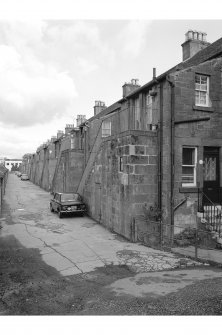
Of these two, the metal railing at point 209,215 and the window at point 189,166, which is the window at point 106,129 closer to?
the window at point 189,166

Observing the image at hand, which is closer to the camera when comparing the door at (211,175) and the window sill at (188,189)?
the window sill at (188,189)

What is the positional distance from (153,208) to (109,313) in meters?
7.50

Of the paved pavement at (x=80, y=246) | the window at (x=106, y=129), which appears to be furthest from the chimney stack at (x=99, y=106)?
the paved pavement at (x=80, y=246)

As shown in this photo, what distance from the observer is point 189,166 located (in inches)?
527

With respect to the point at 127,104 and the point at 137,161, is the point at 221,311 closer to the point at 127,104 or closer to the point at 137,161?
the point at 137,161

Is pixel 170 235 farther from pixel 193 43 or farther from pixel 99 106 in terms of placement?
pixel 99 106

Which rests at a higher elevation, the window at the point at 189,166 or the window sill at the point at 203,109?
the window sill at the point at 203,109

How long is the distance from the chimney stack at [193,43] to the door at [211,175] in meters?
8.07

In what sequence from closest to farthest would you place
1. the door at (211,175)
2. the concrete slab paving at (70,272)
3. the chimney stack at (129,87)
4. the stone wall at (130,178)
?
the concrete slab paving at (70,272) → the stone wall at (130,178) → the door at (211,175) → the chimney stack at (129,87)

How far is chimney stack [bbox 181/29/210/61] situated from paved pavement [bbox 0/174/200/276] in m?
12.8

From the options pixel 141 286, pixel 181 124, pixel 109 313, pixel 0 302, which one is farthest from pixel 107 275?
pixel 181 124

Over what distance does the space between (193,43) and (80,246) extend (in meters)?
15.0

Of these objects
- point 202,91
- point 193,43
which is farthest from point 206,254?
point 193,43

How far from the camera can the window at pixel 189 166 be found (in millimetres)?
13453
